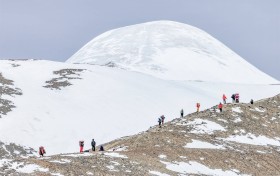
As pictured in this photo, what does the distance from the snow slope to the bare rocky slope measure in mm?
20126

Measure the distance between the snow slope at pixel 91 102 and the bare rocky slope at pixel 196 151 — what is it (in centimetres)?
2013

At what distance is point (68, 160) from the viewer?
1428 inches

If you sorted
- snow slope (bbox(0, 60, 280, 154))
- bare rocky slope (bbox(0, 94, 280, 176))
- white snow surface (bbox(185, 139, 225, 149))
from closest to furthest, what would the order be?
bare rocky slope (bbox(0, 94, 280, 176)) → white snow surface (bbox(185, 139, 225, 149)) → snow slope (bbox(0, 60, 280, 154))

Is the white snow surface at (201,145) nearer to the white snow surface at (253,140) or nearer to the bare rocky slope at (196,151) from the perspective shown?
the bare rocky slope at (196,151)

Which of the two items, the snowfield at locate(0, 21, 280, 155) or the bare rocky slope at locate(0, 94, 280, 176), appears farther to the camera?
the snowfield at locate(0, 21, 280, 155)

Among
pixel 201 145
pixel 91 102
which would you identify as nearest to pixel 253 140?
pixel 201 145

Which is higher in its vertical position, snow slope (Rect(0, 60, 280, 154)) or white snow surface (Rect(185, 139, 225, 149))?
snow slope (Rect(0, 60, 280, 154))

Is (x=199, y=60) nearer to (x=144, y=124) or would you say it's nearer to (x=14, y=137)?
(x=144, y=124)

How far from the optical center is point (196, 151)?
144 feet

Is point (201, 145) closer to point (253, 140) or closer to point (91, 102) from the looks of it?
point (253, 140)

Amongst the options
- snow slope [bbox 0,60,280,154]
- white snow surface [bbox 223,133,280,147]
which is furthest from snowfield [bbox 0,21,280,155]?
white snow surface [bbox 223,133,280,147]

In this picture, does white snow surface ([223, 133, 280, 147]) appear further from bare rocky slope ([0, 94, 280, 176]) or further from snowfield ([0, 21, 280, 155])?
snowfield ([0, 21, 280, 155])

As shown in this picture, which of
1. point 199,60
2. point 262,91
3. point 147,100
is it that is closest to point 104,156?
point 147,100

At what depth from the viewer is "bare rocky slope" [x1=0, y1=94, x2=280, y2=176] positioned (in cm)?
3531
